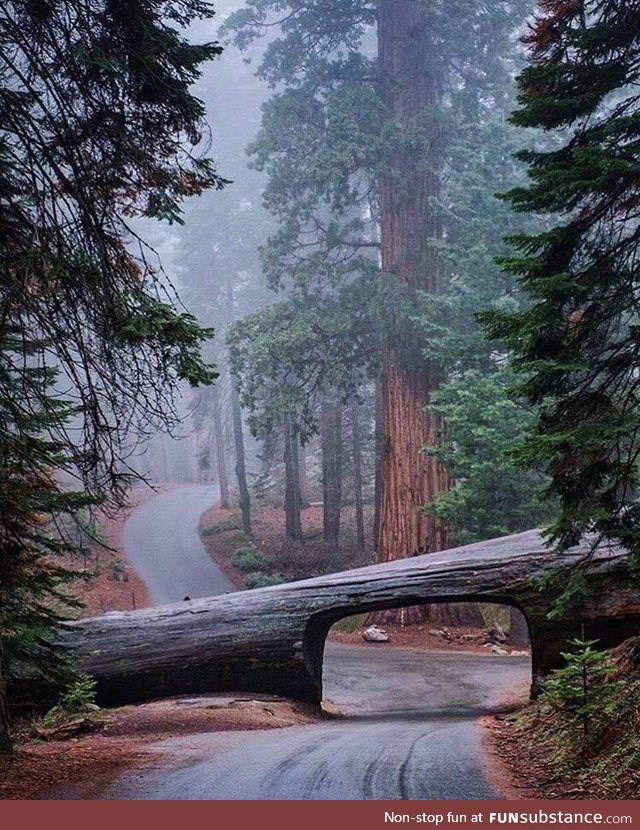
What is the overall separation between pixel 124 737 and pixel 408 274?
43.3 feet

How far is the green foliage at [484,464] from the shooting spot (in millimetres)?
13881

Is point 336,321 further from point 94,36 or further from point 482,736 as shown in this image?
point 94,36

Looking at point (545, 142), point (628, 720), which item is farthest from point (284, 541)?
point (628, 720)

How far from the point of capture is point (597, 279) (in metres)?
5.36

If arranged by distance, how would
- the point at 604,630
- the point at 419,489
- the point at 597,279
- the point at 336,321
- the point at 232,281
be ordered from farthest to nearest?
1. the point at 232,281
2. the point at 336,321
3. the point at 419,489
4. the point at 604,630
5. the point at 597,279

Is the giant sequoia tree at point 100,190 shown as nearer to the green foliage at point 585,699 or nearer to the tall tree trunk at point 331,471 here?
the green foliage at point 585,699

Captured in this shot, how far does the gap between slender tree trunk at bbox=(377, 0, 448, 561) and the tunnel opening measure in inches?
76.5

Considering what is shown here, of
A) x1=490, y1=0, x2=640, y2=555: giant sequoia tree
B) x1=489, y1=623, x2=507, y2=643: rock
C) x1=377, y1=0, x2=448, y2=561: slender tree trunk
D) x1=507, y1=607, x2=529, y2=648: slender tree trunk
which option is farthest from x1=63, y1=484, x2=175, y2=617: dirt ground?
x1=490, y1=0, x2=640, y2=555: giant sequoia tree

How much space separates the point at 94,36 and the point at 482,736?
6845 mm

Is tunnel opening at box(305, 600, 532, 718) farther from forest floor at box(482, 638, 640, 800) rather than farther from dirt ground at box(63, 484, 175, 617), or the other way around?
dirt ground at box(63, 484, 175, 617)

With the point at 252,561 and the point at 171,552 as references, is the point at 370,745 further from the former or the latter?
the point at 171,552

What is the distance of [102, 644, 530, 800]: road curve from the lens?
471cm

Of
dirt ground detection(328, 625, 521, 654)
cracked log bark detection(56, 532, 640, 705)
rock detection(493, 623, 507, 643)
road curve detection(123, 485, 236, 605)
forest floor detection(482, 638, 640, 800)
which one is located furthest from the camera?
Result: road curve detection(123, 485, 236, 605)

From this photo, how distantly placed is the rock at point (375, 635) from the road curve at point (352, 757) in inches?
196
